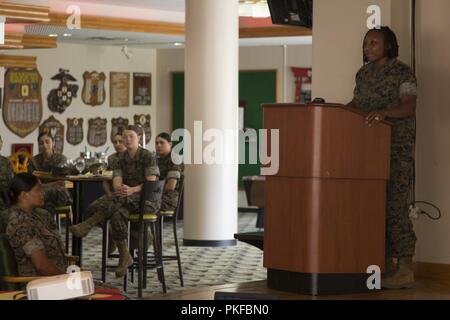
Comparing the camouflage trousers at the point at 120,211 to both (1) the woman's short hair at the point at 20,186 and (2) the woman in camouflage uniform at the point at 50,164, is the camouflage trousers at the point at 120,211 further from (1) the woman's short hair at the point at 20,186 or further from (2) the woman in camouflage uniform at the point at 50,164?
(1) the woman's short hair at the point at 20,186

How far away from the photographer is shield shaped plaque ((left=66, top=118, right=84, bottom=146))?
1792 centimetres

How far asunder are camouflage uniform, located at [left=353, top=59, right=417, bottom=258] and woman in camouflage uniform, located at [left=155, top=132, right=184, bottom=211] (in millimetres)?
3265

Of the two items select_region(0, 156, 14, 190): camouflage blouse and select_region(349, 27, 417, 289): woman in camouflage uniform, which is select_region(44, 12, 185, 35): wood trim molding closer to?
select_region(0, 156, 14, 190): camouflage blouse

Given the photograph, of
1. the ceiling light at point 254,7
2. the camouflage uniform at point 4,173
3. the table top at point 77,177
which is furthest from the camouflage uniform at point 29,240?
the ceiling light at point 254,7

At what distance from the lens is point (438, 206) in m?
6.96

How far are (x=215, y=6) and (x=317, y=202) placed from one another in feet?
21.9

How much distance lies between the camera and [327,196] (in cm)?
610

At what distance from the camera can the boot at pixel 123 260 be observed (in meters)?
8.58

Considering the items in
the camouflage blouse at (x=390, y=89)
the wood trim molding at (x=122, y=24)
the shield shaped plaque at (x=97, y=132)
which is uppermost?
the wood trim molding at (x=122, y=24)

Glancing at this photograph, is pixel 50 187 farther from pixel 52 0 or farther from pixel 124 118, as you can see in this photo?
pixel 124 118

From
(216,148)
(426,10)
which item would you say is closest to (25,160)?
(216,148)

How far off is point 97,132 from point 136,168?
31.0 feet

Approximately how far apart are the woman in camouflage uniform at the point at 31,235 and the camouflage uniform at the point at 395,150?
203cm

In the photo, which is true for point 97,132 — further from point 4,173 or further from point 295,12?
point 295,12
